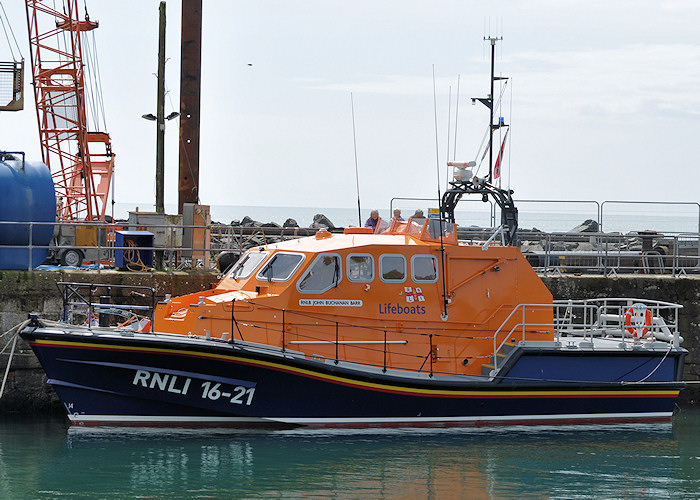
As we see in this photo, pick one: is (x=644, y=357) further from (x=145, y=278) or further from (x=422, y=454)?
(x=145, y=278)

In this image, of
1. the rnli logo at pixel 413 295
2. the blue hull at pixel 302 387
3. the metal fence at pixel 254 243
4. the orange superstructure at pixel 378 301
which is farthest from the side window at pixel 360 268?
the metal fence at pixel 254 243

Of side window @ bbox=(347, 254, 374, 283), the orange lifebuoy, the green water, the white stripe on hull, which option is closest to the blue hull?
the white stripe on hull

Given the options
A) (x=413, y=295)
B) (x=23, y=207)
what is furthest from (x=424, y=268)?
(x=23, y=207)

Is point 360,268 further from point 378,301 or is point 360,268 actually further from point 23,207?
point 23,207

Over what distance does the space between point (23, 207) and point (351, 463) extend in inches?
280

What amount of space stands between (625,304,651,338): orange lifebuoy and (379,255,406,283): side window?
3.22 meters

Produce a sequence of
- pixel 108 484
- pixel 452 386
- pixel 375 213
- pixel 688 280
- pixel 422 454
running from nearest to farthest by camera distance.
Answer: pixel 108 484, pixel 422 454, pixel 452 386, pixel 375 213, pixel 688 280

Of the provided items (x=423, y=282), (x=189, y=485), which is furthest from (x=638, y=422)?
(x=189, y=485)

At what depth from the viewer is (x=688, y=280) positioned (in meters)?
14.1

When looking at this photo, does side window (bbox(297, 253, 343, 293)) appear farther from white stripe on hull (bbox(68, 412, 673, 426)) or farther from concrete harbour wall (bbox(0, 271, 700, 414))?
concrete harbour wall (bbox(0, 271, 700, 414))

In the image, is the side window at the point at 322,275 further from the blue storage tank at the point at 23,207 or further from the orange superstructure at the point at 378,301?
the blue storage tank at the point at 23,207

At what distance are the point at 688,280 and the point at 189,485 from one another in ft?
29.8

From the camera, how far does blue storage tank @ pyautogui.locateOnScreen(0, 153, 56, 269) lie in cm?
1316

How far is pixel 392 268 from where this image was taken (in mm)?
10812
